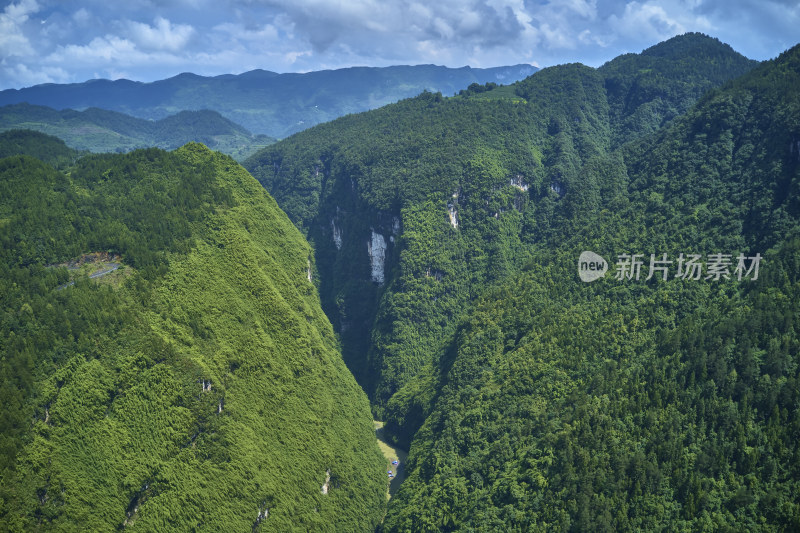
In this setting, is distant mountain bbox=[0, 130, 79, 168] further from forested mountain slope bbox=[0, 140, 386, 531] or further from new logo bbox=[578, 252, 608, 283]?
new logo bbox=[578, 252, 608, 283]

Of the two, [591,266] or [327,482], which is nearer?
[327,482]

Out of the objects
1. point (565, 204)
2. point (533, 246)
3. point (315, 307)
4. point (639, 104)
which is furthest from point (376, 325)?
point (639, 104)

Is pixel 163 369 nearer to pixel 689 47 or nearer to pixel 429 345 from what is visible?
pixel 429 345

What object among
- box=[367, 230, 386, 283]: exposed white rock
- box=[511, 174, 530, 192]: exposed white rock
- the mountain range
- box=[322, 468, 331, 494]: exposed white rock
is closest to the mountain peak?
the mountain range

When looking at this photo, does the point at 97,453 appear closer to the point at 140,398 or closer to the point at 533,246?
the point at 140,398

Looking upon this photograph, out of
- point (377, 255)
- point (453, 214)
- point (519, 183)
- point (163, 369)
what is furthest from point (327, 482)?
point (519, 183)

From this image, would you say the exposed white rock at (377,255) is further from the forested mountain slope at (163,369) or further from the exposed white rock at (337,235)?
the forested mountain slope at (163,369)

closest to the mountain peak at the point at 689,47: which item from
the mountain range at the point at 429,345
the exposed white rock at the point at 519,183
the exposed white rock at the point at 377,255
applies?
the mountain range at the point at 429,345
